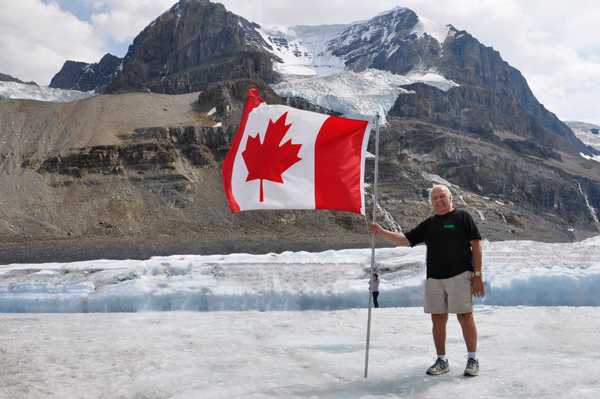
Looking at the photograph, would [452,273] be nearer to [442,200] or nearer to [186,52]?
[442,200]

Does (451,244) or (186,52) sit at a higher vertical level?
(186,52)

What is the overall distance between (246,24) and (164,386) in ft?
552

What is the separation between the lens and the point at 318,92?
7150 centimetres

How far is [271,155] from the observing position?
5.23 meters

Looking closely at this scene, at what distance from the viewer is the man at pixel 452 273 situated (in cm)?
368

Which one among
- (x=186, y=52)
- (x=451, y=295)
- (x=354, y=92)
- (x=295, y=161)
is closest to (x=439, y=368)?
(x=451, y=295)

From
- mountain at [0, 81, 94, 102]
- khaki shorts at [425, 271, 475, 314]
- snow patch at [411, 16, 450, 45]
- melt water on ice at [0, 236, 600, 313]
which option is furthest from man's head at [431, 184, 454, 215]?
snow patch at [411, 16, 450, 45]

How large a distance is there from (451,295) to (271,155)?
278 cm

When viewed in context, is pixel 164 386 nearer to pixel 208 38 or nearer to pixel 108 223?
pixel 108 223

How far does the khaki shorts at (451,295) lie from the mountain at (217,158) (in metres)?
23.5

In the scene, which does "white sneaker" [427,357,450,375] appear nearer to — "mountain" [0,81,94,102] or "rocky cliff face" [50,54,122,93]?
"mountain" [0,81,94,102]

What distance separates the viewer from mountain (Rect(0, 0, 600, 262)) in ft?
108

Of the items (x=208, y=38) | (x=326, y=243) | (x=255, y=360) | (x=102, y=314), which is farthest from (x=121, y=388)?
(x=208, y=38)

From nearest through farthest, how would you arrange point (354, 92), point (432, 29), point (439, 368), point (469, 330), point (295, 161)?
point (469, 330)
point (439, 368)
point (295, 161)
point (354, 92)
point (432, 29)
